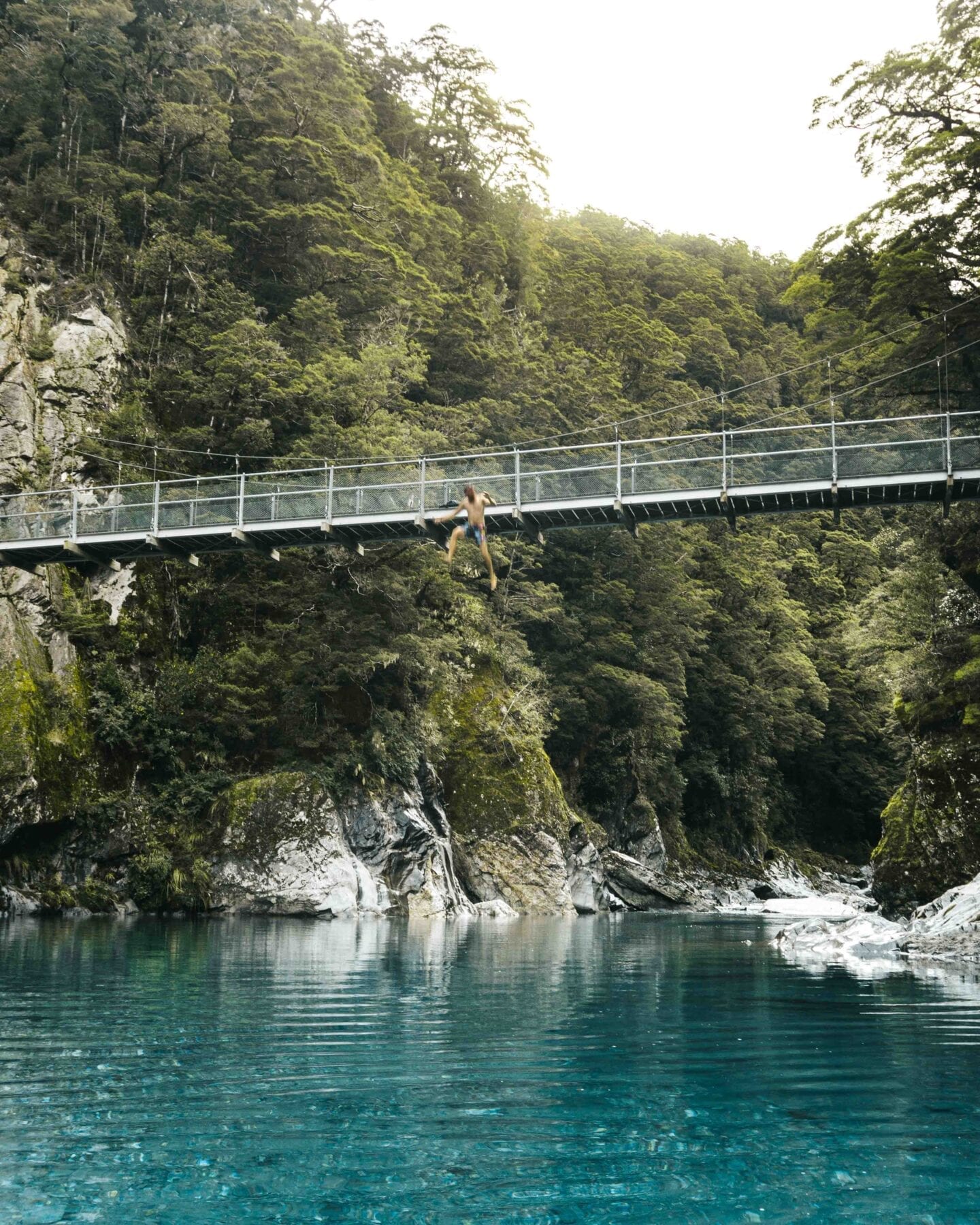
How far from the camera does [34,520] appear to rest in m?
20.4

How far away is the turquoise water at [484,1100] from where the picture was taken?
378 centimetres

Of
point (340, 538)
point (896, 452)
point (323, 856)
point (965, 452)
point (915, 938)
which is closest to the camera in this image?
point (915, 938)

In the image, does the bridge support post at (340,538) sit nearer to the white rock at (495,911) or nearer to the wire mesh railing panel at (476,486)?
the wire mesh railing panel at (476,486)

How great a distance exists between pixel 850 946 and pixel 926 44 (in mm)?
14818

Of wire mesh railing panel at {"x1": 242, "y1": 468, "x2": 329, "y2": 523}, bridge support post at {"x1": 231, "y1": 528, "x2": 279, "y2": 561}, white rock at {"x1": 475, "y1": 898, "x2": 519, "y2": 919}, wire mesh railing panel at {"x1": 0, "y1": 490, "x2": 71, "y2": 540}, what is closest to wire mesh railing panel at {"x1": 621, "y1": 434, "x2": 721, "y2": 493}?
wire mesh railing panel at {"x1": 242, "y1": 468, "x2": 329, "y2": 523}

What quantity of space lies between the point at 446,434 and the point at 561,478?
548 inches

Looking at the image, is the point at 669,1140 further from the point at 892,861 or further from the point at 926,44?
the point at 926,44

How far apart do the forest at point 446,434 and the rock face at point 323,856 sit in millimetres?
607

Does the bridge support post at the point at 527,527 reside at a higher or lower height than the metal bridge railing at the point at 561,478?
lower

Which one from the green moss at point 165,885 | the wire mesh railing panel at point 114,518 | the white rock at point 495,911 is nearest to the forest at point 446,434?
the green moss at point 165,885

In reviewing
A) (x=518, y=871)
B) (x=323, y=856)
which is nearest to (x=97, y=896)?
(x=323, y=856)

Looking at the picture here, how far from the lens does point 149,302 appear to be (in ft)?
A: 99.2

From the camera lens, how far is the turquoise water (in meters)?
3.78

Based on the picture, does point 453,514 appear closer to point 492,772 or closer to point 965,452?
point 965,452
